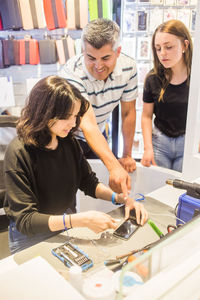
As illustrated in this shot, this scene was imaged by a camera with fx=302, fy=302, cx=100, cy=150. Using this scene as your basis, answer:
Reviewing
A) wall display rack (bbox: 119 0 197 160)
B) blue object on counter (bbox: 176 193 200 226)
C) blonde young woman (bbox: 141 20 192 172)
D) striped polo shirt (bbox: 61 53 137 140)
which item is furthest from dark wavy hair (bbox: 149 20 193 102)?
wall display rack (bbox: 119 0 197 160)

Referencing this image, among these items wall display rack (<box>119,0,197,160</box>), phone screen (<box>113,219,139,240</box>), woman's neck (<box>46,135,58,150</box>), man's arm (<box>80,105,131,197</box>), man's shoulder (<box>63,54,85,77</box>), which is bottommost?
phone screen (<box>113,219,139,240</box>)

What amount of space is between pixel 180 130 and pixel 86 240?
1.16 meters

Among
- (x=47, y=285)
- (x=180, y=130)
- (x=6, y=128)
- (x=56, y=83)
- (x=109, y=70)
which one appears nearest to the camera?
(x=47, y=285)

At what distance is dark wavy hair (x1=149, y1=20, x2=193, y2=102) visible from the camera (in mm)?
1768

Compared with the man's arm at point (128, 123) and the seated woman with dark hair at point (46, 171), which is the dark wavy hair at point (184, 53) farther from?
the seated woman with dark hair at point (46, 171)

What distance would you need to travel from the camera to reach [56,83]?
3.82 ft

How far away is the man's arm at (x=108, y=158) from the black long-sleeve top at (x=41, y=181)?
96mm

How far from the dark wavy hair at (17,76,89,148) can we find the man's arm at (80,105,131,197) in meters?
0.36

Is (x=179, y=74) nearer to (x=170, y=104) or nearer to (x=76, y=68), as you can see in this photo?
(x=170, y=104)

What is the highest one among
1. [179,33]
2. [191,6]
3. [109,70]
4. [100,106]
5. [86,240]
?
[191,6]

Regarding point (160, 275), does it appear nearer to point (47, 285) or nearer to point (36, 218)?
point (47, 285)

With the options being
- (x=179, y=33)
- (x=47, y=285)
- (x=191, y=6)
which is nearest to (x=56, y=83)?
(x=47, y=285)

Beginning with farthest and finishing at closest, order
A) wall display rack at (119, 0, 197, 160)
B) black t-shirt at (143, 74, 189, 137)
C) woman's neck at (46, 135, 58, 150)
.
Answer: wall display rack at (119, 0, 197, 160)
black t-shirt at (143, 74, 189, 137)
woman's neck at (46, 135, 58, 150)

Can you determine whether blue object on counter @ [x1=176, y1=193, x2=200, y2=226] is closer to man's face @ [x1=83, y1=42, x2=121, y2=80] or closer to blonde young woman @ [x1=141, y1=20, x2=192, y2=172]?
blonde young woman @ [x1=141, y1=20, x2=192, y2=172]
